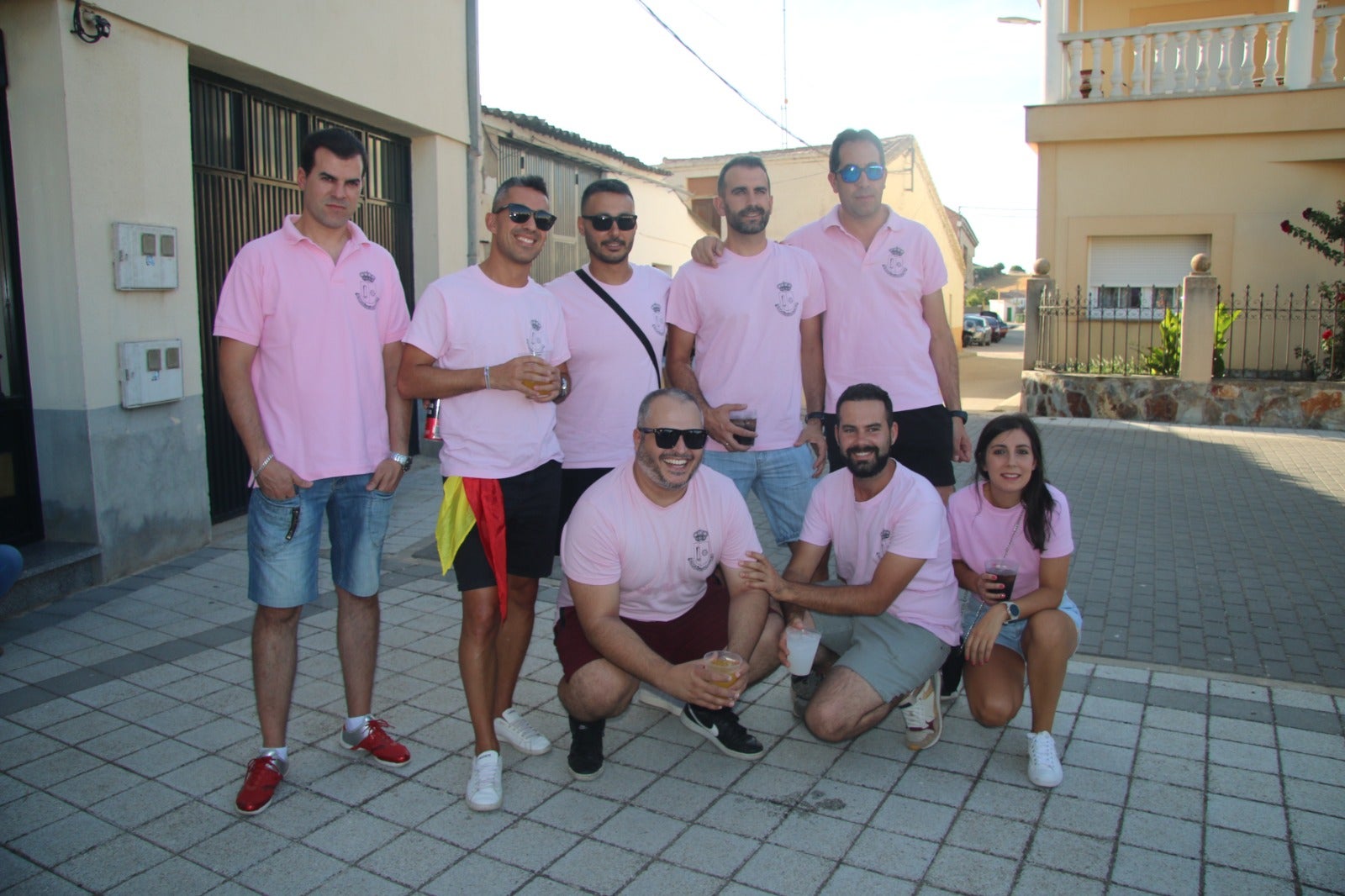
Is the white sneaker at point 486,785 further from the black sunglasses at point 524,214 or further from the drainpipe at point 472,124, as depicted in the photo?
the drainpipe at point 472,124

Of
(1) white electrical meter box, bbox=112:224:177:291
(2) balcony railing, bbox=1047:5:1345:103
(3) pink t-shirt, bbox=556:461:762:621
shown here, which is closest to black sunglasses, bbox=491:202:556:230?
(3) pink t-shirt, bbox=556:461:762:621

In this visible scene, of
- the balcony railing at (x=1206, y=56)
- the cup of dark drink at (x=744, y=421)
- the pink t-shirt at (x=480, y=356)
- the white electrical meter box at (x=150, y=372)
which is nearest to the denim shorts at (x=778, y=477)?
the cup of dark drink at (x=744, y=421)

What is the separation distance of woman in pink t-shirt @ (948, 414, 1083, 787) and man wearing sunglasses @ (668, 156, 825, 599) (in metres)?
0.70

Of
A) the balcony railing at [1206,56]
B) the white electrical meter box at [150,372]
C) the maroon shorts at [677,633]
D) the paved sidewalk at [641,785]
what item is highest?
the balcony railing at [1206,56]

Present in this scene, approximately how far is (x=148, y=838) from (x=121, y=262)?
3820mm

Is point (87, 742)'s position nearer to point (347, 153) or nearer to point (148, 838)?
point (148, 838)

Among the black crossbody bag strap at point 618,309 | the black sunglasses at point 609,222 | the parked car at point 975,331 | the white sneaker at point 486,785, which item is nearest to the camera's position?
the white sneaker at point 486,785

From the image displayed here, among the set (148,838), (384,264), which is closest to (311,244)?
(384,264)

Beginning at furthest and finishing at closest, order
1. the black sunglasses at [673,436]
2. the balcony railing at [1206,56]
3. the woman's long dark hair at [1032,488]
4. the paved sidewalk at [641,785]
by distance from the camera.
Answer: the balcony railing at [1206,56], the woman's long dark hair at [1032,488], the black sunglasses at [673,436], the paved sidewalk at [641,785]

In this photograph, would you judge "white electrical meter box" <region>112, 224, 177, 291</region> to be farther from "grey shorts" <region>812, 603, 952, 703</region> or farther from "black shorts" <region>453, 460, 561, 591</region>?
"grey shorts" <region>812, 603, 952, 703</region>

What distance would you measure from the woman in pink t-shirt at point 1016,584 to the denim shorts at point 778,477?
62 cm

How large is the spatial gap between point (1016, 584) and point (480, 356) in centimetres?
224

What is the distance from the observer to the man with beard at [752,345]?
4.11 metres

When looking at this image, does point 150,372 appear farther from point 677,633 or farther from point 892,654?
point 892,654
